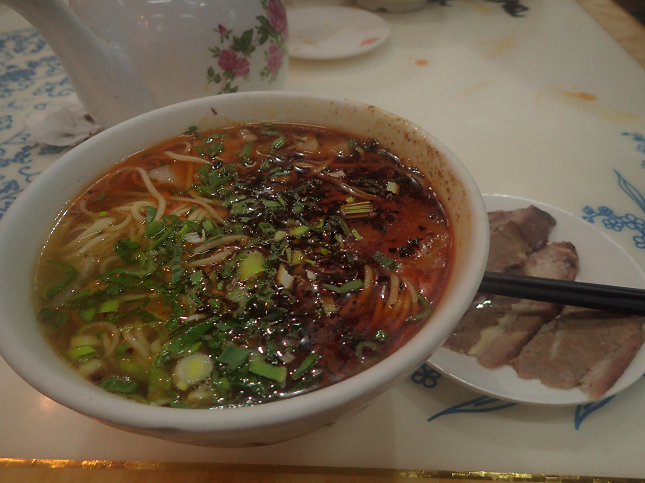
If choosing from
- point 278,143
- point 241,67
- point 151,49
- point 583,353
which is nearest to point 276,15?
point 241,67

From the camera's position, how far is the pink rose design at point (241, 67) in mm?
1630

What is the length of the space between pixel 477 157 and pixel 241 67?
3.93 ft

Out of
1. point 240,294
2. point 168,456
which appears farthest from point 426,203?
point 168,456

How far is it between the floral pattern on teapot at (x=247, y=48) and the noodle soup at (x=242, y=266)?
41 centimetres

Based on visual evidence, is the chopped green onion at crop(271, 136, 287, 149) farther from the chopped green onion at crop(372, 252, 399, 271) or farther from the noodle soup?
the chopped green onion at crop(372, 252, 399, 271)

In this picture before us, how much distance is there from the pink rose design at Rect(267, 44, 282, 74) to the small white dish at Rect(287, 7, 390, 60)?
A: 31.2 inches

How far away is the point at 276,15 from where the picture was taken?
1730 mm

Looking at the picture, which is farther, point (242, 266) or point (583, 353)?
point (583, 353)

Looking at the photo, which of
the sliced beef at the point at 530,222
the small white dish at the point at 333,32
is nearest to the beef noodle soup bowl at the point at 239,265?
the sliced beef at the point at 530,222

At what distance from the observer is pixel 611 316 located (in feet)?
3.83

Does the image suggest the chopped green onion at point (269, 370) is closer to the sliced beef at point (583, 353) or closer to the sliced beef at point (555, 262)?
the sliced beef at point (583, 353)

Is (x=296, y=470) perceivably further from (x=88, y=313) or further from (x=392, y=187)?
(x=392, y=187)

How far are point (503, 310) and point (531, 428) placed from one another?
1.13ft

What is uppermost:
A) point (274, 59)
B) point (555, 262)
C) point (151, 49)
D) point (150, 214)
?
point (151, 49)
